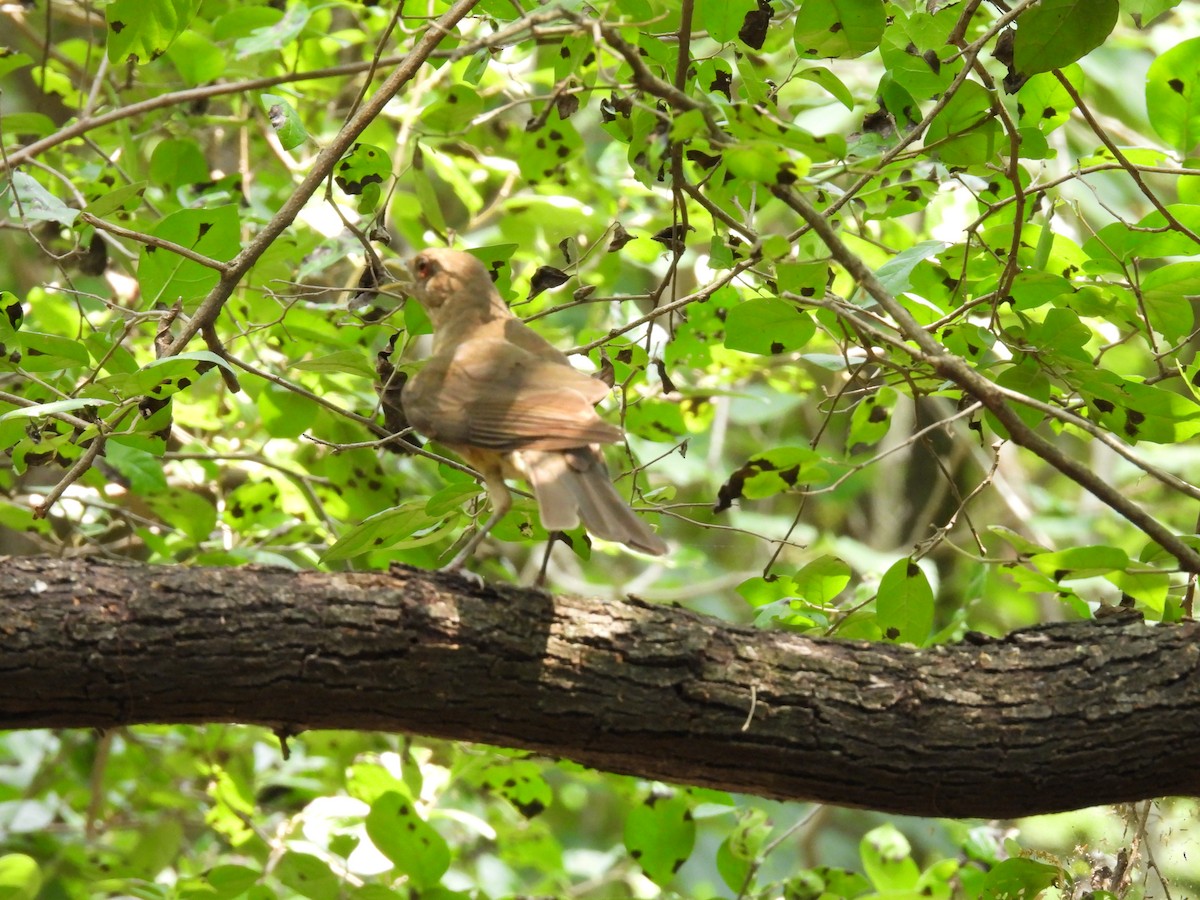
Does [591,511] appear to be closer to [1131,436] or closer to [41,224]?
[1131,436]

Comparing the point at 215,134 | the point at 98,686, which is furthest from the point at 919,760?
the point at 215,134

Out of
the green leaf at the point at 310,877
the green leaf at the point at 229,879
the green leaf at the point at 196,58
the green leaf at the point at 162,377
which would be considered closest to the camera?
the green leaf at the point at 162,377

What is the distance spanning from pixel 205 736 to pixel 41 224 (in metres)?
2.34

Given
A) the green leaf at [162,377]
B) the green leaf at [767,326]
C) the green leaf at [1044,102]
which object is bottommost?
the green leaf at [162,377]

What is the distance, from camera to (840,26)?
3.23 m

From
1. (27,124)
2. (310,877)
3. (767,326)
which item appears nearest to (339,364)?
(767,326)

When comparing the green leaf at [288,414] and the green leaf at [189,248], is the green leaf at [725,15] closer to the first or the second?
the green leaf at [189,248]

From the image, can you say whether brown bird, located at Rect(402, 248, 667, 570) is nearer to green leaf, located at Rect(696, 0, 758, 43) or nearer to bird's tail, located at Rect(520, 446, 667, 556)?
bird's tail, located at Rect(520, 446, 667, 556)

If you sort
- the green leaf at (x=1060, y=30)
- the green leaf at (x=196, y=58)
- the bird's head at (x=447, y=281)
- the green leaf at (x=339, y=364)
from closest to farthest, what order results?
the green leaf at (x=1060, y=30) < the green leaf at (x=339, y=364) < the bird's head at (x=447, y=281) < the green leaf at (x=196, y=58)

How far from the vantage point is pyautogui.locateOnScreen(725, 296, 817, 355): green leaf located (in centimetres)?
351

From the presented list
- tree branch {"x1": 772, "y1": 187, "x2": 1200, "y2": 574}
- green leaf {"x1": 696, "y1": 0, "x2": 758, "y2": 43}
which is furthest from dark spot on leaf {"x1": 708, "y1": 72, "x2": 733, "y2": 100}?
tree branch {"x1": 772, "y1": 187, "x2": 1200, "y2": 574}

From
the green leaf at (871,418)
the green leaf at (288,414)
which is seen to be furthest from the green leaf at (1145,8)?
the green leaf at (288,414)

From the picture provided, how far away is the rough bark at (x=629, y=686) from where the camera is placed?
2.88m

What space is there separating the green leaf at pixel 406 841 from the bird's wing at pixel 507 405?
1.19m
